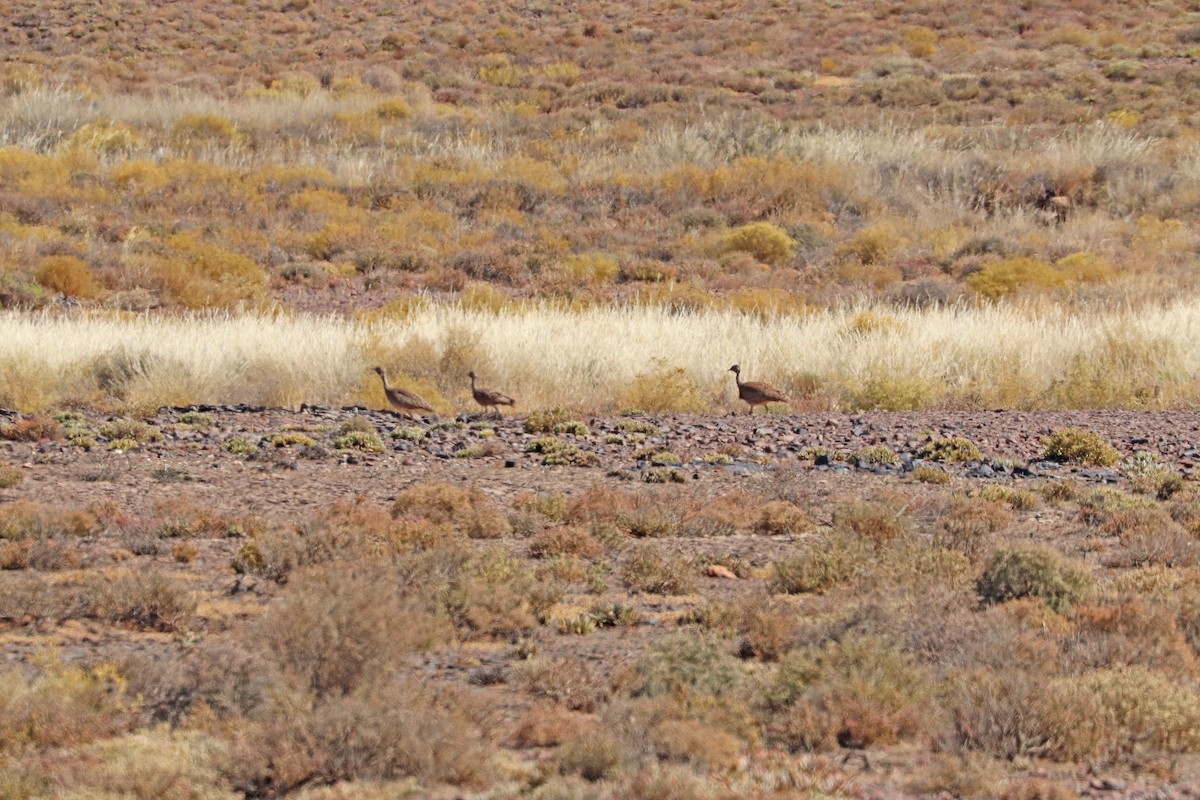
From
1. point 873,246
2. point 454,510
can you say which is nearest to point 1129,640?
point 454,510

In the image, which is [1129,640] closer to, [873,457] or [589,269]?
[873,457]

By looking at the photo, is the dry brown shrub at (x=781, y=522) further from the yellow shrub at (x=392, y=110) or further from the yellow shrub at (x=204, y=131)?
the yellow shrub at (x=392, y=110)

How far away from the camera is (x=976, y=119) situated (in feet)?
121

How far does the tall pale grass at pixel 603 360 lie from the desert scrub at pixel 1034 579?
7.43m

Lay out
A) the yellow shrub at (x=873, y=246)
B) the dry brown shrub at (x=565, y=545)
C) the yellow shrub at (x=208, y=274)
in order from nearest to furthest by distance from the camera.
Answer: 1. the dry brown shrub at (x=565, y=545)
2. the yellow shrub at (x=208, y=274)
3. the yellow shrub at (x=873, y=246)

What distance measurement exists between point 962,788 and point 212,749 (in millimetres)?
2458

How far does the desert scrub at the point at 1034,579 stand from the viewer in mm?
6352

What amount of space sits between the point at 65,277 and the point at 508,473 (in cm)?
1263

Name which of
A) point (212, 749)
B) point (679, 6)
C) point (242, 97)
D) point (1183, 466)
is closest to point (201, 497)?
point (212, 749)

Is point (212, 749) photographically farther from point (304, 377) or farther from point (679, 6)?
point (679, 6)

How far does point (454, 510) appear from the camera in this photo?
27.7 feet

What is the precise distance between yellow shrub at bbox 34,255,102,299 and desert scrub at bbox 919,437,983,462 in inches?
559

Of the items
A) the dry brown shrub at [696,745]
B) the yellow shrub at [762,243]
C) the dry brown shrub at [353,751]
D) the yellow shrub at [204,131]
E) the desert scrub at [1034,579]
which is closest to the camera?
the dry brown shrub at [353,751]

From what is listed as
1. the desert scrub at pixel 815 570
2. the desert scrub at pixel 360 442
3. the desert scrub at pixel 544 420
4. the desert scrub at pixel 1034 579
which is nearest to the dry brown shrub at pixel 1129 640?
the desert scrub at pixel 1034 579
